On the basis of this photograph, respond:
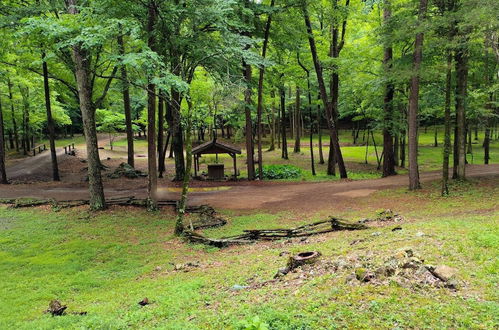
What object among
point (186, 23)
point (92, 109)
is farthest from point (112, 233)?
point (186, 23)

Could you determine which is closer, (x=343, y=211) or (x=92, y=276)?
(x=92, y=276)

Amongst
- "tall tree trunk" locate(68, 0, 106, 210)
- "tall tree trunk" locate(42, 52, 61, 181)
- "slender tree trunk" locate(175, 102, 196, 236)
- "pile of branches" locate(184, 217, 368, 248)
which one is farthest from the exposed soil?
"slender tree trunk" locate(175, 102, 196, 236)

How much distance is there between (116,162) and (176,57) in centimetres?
2330

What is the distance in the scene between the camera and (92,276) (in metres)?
8.36

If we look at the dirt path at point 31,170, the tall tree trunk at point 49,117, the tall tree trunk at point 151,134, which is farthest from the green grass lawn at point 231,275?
the dirt path at point 31,170

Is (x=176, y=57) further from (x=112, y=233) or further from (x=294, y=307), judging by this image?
(x=294, y=307)

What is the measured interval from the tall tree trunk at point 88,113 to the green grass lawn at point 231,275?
3.69ft

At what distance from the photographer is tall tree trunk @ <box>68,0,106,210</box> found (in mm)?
13758

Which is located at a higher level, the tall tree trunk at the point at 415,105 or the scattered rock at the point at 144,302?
the tall tree trunk at the point at 415,105

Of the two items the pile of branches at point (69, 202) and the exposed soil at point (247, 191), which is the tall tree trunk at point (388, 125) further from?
the pile of branches at point (69, 202)

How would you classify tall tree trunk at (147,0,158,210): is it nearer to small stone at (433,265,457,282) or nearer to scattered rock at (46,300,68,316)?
scattered rock at (46,300,68,316)

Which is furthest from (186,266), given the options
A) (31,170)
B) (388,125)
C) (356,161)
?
(356,161)

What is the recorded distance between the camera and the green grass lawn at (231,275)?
4.33 m

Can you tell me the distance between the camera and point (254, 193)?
18.2 metres
